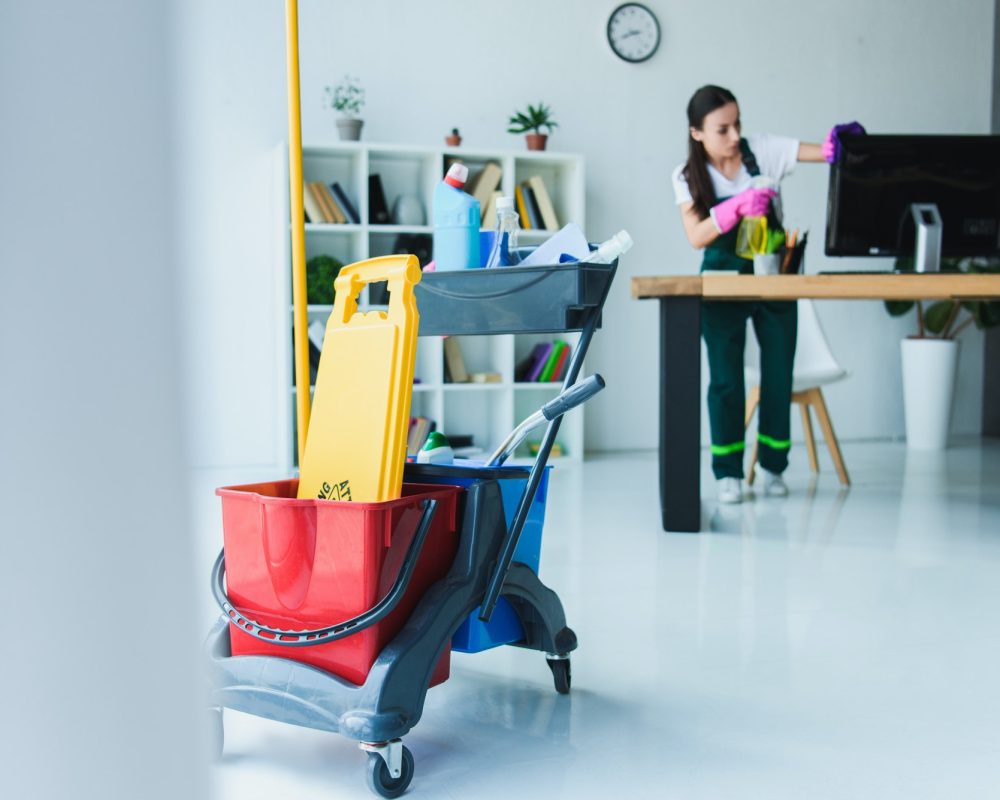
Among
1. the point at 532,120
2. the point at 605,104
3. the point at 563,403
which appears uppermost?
the point at 605,104

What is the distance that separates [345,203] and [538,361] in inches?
46.9

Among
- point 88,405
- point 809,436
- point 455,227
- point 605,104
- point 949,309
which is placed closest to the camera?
point 88,405

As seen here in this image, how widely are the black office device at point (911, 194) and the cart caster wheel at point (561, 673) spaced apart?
6.95 ft

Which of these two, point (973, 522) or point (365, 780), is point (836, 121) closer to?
point (973, 522)

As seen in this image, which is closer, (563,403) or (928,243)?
(563,403)

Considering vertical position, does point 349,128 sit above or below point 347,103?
below

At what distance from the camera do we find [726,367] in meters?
3.53

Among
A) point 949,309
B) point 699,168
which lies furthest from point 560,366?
point 949,309

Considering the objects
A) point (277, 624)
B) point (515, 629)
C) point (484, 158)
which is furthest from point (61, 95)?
point (484, 158)

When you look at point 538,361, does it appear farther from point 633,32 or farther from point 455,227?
point 455,227

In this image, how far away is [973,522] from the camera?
3260 millimetres

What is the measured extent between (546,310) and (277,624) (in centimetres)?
58

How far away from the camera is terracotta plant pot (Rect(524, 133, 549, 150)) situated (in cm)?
497

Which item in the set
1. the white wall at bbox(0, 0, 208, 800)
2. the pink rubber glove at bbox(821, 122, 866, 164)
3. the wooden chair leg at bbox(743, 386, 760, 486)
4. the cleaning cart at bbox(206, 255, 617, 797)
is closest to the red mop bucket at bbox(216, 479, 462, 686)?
the cleaning cart at bbox(206, 255, 617, 797)
